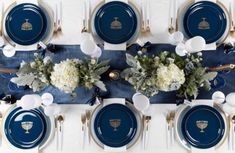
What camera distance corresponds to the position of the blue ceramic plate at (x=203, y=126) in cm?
249

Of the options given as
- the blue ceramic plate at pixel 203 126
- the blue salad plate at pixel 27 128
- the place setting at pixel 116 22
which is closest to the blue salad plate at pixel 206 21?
the place setting at pixel 116 22

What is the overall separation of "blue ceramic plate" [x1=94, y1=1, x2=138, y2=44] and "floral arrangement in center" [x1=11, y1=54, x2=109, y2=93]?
28 centimetres

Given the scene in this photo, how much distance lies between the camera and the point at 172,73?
2.11m

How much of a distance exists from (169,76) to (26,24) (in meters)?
1.27

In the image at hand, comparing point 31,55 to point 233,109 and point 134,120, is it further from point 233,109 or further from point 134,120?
point 233,109

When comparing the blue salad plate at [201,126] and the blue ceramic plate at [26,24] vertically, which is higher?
the blue ceramic plate at [26,24]

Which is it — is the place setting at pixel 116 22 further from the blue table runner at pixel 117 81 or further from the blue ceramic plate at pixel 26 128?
the blue ceramic plate at pixel 26 128

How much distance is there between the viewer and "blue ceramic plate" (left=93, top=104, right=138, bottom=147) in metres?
2.50

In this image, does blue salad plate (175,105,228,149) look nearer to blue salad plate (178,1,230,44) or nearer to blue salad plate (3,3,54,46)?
blue salad plate (178,1,230,44)

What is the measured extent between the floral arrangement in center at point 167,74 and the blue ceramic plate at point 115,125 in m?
0.29

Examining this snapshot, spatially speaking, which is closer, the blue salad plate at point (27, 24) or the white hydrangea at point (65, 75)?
the white hydrangea at point (65, 75)

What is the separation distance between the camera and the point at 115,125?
8.29 ft

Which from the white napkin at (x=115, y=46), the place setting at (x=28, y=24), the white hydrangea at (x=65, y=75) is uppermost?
the place setting at (x=28, y=24)

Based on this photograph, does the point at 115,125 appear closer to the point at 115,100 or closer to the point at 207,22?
the point at 115,100
